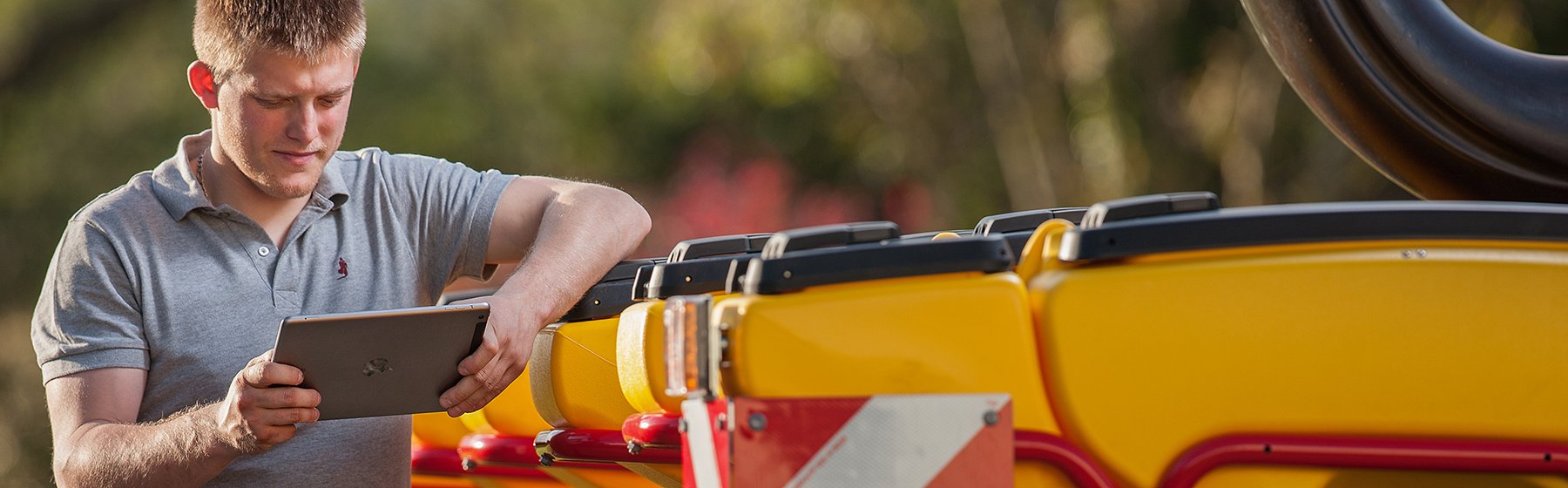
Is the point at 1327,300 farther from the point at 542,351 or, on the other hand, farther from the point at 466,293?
the point at 466,293

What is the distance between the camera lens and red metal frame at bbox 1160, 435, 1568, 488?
2.01 metres

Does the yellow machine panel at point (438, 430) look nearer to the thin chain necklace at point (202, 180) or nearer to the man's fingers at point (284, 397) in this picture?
the thin chain necklace at point (202, 180)

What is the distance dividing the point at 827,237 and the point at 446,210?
1450 millimetres

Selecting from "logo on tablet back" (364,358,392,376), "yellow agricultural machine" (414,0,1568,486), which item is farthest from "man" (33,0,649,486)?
"yellow agricultural machine" (414,0,1568,486)

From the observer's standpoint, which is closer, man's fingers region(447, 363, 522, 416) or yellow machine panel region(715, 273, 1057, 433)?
yellow machine panel region(715, 273, 1057, 433)

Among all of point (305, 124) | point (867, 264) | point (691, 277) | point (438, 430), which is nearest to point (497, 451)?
point (438, 430)

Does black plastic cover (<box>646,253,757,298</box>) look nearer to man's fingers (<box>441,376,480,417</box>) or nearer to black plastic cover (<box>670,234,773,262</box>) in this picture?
black plastic cover (<box>670,234,773,262</box>)

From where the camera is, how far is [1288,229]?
2.06 metres

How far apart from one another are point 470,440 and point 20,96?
10.5 meters

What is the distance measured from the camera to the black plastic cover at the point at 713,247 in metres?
2.78

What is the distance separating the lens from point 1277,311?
6.63ft

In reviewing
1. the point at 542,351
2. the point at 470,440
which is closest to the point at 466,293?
the point at 470,440

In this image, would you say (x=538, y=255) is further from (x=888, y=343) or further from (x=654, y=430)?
(x=888, y=343)

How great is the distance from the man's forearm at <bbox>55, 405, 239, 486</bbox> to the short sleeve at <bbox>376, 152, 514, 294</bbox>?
2.32ft
